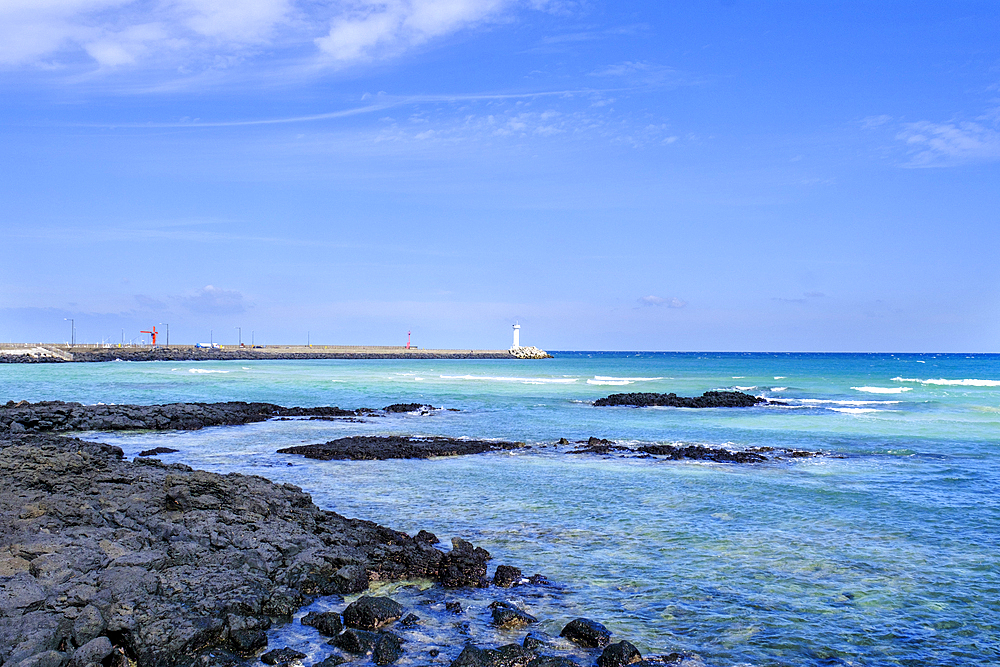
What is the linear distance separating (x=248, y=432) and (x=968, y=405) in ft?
128

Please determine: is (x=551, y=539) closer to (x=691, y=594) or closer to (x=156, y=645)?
(x=691, y=594)

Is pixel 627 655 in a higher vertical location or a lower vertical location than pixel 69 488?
lower

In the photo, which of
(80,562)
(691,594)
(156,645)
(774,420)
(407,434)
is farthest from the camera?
(774,420)

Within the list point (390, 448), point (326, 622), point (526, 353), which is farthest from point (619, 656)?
point (526, 353)

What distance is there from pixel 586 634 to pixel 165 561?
516 cm

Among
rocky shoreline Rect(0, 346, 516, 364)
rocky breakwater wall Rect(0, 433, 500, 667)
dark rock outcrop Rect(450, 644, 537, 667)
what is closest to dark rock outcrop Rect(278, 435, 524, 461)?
rocky breakwater wall Rect(0, 433, 500, 667)

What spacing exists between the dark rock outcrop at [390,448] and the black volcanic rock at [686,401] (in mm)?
18420

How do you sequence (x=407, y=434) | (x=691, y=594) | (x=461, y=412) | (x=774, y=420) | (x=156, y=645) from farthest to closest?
(x=461, y=412) → (x=774, y=420) → (x=407, y=434) → (x=691, y=594) → (x=156, y=645)

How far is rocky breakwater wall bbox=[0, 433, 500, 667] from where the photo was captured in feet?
23.1

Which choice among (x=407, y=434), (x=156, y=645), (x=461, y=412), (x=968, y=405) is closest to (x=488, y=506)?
(x=156, y=645)

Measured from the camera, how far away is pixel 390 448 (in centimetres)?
2183

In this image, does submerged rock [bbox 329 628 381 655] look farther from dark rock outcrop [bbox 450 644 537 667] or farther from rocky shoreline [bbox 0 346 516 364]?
rocky shoreline [bbox 0 346 516 364]

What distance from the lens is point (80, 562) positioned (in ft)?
26.7

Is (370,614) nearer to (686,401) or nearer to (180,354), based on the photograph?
(686,401)
